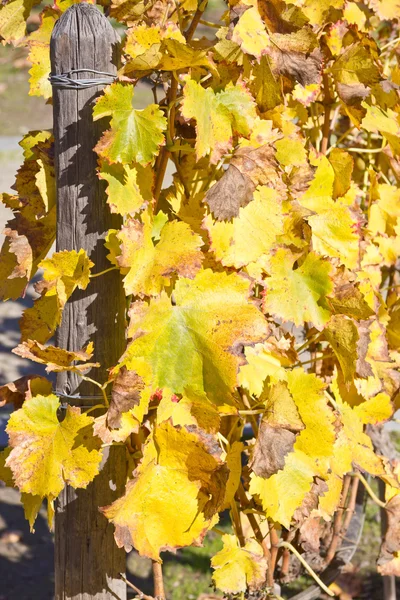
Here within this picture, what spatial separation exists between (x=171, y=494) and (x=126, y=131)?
26.1 inches

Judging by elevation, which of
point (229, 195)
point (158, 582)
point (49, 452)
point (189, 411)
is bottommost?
point (158, 582)

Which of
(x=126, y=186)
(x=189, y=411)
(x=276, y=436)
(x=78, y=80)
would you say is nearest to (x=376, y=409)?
(x=276, y=436)

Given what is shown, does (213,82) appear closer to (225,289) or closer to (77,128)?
(77,128)

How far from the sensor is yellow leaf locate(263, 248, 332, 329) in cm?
151

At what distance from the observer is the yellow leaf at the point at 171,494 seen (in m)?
1.35

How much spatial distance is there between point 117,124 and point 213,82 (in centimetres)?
21

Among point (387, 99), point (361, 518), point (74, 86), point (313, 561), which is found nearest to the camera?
point (74, 86)

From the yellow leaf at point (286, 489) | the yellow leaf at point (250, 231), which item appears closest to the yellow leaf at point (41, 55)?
the yellow leaf at point (250, 231)

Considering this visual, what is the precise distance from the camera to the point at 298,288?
1544 mm

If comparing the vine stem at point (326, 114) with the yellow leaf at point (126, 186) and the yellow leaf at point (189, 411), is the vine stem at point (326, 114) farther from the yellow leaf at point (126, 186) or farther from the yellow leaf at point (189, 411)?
the yellow leaf at point (189, 411)

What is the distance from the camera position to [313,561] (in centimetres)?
264

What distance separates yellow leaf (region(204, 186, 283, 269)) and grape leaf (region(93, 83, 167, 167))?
0.59 feet

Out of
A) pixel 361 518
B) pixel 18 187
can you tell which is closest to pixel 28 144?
pixel 18 187

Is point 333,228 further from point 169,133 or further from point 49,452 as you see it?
point 49,452
